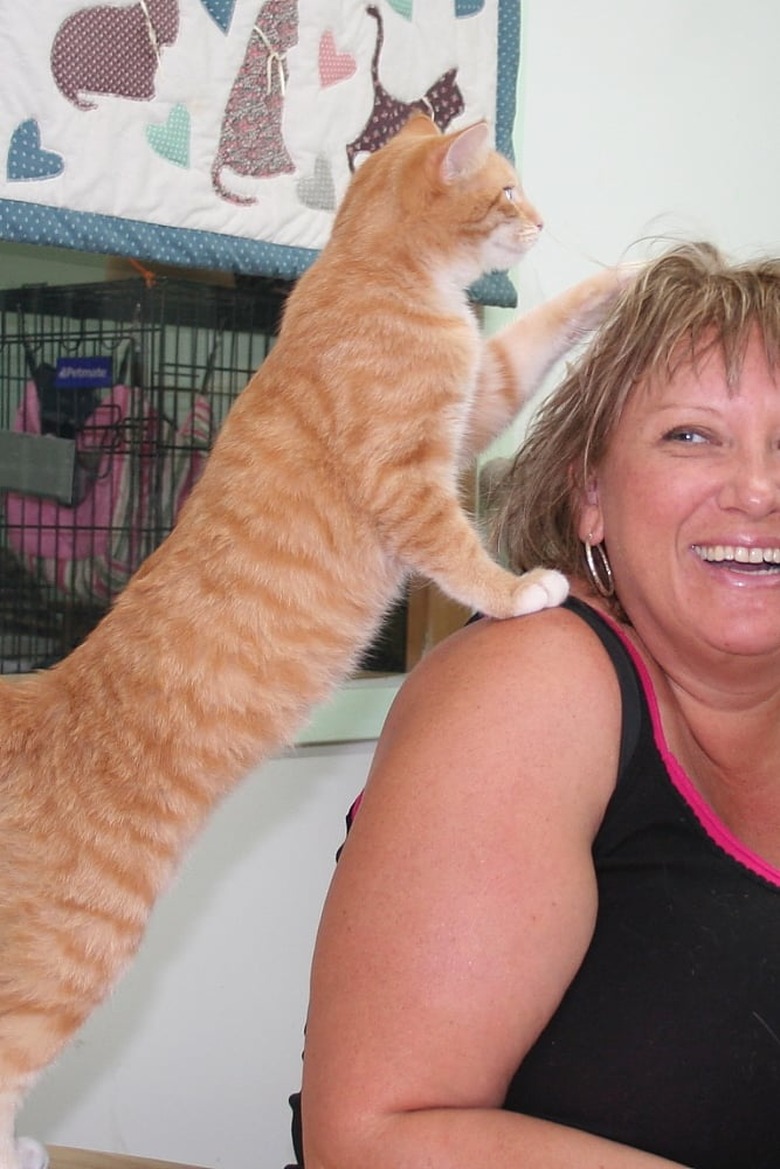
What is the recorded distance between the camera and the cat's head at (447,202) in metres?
1.27

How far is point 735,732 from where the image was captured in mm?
1218

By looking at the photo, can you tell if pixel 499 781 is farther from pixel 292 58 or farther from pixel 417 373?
pixel 292 58

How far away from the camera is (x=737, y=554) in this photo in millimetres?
1143

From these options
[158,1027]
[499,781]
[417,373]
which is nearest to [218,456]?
[417,373]

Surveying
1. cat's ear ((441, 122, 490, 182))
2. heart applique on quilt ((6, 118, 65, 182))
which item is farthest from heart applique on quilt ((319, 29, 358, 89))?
cat's ear ((441, 122, 490, 182))

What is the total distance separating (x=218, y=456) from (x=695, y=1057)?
25.5 inches

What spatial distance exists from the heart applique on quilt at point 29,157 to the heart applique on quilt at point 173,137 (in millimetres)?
144

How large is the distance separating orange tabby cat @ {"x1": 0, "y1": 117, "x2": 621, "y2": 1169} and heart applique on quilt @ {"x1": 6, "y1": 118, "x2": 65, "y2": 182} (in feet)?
1.52

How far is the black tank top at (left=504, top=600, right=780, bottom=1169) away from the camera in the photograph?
979 millimetres

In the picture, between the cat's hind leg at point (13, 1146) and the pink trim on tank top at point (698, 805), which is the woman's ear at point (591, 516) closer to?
the pink trim on tank top at point (698, 805)

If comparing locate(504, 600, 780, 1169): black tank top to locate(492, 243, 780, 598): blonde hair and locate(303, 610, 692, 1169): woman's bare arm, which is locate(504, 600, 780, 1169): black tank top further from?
locate(492, 243, 780, 598): blonde hair

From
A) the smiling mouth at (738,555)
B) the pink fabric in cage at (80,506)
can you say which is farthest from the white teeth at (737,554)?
the pink fabric in cage at (80,506)

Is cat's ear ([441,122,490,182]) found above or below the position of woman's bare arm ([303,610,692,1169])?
above

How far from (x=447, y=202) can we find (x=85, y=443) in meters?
0.77
